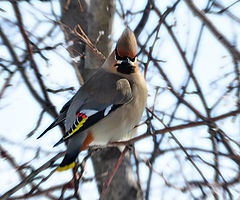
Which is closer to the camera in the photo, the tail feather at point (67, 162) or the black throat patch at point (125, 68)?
the tail feather at point (67, 162)

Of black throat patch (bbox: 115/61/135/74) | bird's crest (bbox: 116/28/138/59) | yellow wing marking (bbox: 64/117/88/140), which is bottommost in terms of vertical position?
yellow wing marking (bbox: 64/117/88/140)

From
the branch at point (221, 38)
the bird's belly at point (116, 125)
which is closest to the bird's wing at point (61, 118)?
the bird's belly at point (116, 125)

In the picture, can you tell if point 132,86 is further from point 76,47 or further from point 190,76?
point 76,47

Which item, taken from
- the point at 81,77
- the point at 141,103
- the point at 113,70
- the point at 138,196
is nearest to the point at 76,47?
the point at 81,77

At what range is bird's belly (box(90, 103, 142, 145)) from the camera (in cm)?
357

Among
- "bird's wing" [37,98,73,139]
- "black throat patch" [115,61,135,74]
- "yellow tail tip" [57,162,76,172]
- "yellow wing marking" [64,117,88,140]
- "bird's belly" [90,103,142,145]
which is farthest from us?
"black throat patch" [115,61,135,74]

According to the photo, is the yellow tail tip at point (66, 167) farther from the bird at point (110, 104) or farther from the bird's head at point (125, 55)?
the bird's head at point (125, 55)

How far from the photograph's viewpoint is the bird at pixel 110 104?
3441mm

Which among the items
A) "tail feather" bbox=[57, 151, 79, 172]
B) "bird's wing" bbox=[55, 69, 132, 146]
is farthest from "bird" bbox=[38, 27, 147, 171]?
"tail feather" bbox=[57, 151, 79, 172]

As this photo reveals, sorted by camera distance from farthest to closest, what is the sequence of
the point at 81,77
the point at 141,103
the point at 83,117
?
the point at 81,77 → the point at 141,103 → the point at 83,117

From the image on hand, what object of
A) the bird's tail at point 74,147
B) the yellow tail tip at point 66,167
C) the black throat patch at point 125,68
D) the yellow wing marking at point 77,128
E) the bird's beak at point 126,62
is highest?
the bird's beak at point 126,62

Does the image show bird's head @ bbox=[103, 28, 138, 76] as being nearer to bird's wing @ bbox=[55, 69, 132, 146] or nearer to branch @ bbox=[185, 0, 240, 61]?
bird's wing @ bbox=[55, 69, 132, 146]

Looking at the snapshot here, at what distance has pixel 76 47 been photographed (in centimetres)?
439

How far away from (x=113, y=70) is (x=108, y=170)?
2.81 feet
